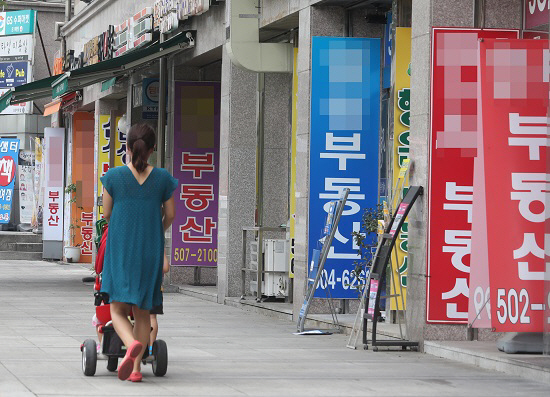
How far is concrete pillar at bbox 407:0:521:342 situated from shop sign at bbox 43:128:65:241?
2364 centimetres

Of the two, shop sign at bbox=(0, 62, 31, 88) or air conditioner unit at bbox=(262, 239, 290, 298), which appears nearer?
air conditioner unit at bbox=(262, 239, 290, 298)

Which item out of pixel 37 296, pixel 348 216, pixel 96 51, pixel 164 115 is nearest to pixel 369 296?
pixel 348 216

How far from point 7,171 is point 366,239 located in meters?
27.8

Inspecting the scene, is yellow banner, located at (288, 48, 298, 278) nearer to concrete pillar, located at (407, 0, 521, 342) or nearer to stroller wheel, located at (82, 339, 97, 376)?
concrete pillar, located at (407, 0, 521, 342)

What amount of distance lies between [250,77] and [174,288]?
4.60 meters

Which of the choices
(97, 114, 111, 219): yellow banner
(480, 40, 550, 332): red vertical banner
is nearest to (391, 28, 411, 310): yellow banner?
(480, 40, 550, 332): red vertical banner

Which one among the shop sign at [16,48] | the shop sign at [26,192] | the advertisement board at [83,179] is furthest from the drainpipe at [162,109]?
the shop sign at [16,48]

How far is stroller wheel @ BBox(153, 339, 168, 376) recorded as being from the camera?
31.7 ft

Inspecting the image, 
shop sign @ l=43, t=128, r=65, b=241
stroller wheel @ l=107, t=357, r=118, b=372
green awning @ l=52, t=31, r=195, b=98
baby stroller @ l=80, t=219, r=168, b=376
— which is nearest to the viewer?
baby stroller @ l=80, t=219, r=168, b=376

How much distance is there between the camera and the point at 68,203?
3422 centimetres

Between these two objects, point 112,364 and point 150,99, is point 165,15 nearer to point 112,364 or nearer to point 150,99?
point 150,99

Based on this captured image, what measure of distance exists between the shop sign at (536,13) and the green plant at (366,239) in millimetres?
2721

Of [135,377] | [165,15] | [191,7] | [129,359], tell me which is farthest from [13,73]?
[129,359]

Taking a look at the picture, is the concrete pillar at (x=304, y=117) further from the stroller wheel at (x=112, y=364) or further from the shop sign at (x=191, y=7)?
the stroller wheel at (x=112, y=364)
